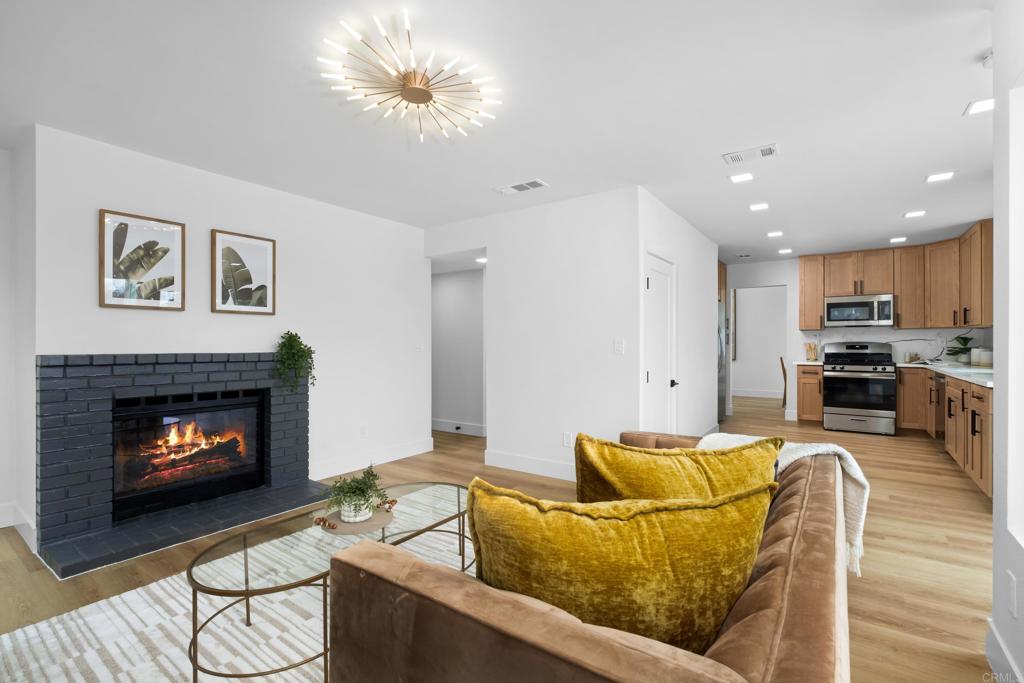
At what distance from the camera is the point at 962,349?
612cm

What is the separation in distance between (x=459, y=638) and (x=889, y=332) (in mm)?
8042

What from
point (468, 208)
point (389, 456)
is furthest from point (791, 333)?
point (389, 456)

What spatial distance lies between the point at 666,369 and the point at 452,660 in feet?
13.6

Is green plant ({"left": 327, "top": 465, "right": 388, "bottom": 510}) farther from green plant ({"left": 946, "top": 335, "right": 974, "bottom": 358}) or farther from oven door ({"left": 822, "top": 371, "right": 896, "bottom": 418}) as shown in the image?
green plant ({"left": 946, "top": 335, "right": 974, "bottom": 358})

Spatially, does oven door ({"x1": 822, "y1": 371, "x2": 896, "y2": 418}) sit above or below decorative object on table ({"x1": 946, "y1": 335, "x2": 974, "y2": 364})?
below

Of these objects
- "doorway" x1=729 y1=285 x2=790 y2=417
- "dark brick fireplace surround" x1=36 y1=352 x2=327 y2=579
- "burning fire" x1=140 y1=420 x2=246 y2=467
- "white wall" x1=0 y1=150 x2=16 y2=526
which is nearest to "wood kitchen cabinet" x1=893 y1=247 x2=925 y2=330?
"doorway" x1=729 y1=285 x2=790 y2=417

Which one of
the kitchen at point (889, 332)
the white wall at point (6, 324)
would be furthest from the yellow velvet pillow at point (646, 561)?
the kitchen at point (889, 332)

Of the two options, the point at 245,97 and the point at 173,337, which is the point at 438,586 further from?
the point at 173,337

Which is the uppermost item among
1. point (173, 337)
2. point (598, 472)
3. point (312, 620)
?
point (173, 337)

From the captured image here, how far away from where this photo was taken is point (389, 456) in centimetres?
500

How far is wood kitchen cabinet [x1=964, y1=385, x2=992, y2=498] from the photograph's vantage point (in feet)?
11.8

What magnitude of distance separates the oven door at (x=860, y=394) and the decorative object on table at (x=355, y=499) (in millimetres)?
6544

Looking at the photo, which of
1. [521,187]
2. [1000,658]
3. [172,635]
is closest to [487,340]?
[521,187]

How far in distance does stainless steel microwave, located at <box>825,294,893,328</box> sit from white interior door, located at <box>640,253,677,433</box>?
3.52 m
